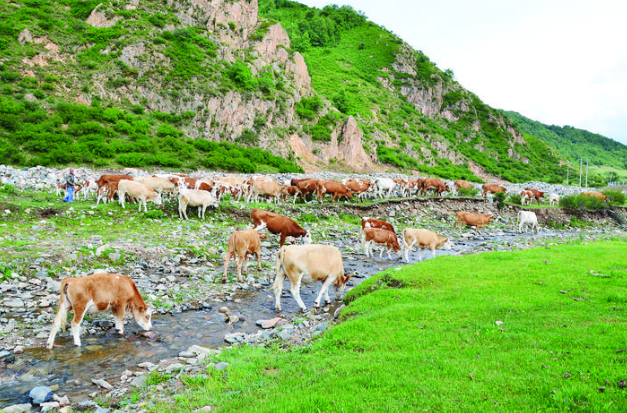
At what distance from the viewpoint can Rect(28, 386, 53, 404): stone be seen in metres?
5.38

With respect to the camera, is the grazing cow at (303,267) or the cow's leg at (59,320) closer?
the cow's leg at (59,320)

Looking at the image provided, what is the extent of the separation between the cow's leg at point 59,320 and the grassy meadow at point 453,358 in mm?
3612

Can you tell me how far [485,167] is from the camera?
99438mm

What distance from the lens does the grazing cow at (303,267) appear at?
1005 centimetres

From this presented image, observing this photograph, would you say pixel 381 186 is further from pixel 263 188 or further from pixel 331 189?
pixel 263 188

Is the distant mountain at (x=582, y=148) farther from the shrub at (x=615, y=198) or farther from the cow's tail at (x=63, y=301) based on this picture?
the cow's tail at (x=63, y=301)

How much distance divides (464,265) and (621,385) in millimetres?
7967

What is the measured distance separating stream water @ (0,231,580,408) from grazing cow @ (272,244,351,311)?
678 mm

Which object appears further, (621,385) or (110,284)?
(110,284)

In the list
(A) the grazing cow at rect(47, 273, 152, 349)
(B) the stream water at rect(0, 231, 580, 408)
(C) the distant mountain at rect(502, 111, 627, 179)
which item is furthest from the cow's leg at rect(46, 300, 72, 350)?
(C) the distant mountain at rect(502, 111, 627, 179)

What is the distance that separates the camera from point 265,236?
54.0 feet

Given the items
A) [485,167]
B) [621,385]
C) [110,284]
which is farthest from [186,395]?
[485,167]

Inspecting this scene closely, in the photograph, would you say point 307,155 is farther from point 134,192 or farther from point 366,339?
point 366,339

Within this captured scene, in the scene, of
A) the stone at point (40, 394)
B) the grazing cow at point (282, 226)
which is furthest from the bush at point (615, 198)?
the stone at point (40, 394)
